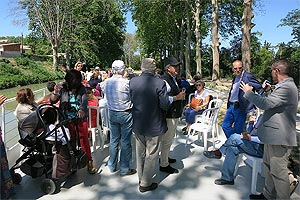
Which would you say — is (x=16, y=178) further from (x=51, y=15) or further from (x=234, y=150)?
(x=51, y=15)

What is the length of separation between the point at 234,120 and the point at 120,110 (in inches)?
70.5

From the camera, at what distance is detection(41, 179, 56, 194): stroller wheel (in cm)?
318

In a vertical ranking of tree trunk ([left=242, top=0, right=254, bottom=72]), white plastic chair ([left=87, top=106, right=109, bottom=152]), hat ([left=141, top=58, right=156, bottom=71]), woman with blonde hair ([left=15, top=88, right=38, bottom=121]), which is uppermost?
tree trunk ([left=242, top=0, right=254, bottom=72])

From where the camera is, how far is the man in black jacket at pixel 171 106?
3621 mm

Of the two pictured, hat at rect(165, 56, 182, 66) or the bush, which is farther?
the bush

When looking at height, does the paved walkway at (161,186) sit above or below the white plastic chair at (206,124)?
below

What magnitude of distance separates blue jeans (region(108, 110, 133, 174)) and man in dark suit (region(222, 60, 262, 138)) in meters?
1.57

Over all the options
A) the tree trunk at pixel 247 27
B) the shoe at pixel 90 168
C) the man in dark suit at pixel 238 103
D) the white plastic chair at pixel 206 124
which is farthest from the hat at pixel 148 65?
the tree trunk at pixel 247 27

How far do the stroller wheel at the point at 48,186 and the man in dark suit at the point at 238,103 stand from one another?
2628 millimetres

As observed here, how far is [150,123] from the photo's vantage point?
3217 millimetres

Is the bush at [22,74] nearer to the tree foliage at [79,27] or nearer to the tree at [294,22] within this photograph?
the tree foliage at [79,27]

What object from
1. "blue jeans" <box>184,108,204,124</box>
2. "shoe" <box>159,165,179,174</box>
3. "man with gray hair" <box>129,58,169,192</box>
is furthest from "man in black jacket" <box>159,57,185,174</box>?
"blue jeans" <box>184,108,204,124</box>

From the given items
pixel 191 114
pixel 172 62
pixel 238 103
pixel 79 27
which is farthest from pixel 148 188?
pixel 79 27

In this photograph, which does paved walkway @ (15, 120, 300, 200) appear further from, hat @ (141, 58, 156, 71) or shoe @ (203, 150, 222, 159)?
hat @ (141, 58, 156, 71)
